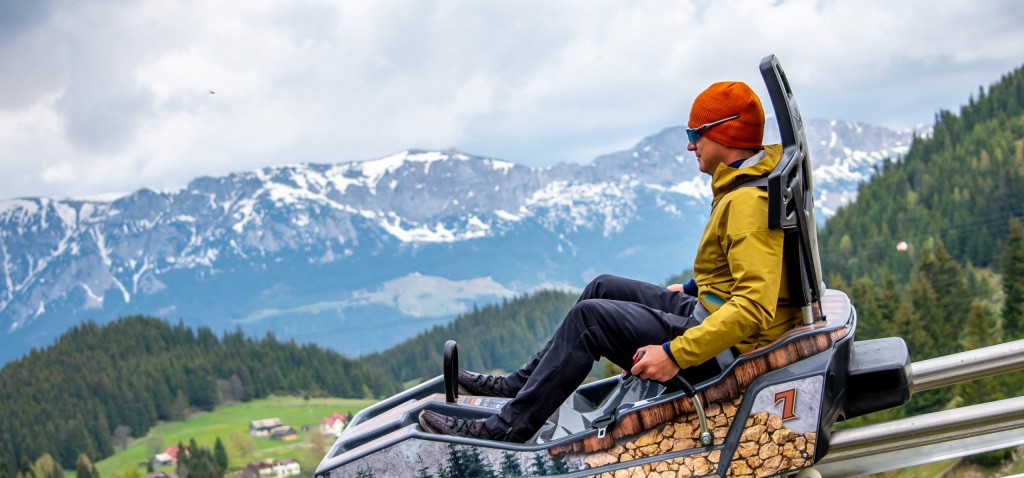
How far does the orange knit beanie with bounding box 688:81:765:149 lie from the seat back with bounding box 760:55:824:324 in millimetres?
177

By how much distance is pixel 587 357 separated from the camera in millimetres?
6344

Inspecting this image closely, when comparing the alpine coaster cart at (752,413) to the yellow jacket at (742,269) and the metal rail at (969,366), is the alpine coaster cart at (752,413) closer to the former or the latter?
the yellow jacket at (742,269)

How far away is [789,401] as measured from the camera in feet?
19.0

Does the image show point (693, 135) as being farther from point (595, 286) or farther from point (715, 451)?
point (715, 451)

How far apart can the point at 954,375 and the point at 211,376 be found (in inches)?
8033

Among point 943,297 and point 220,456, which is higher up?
point 943,297

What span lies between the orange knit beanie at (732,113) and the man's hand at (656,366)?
1.34m

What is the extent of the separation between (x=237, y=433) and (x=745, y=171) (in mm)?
180009

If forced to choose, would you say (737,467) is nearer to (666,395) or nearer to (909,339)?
(666,395)

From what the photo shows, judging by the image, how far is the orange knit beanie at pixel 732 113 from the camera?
20.0 ft

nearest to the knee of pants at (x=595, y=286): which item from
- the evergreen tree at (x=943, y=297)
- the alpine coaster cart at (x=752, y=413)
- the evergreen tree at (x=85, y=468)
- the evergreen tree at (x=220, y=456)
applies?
the alpine coaster cart at (x=752, y=413)

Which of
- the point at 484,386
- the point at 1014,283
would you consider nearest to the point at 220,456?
the point at 1014,283

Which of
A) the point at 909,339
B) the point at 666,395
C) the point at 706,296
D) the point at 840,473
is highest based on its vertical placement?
the point at 706,296

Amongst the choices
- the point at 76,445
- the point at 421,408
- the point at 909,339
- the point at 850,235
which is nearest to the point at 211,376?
the point at 76,445
